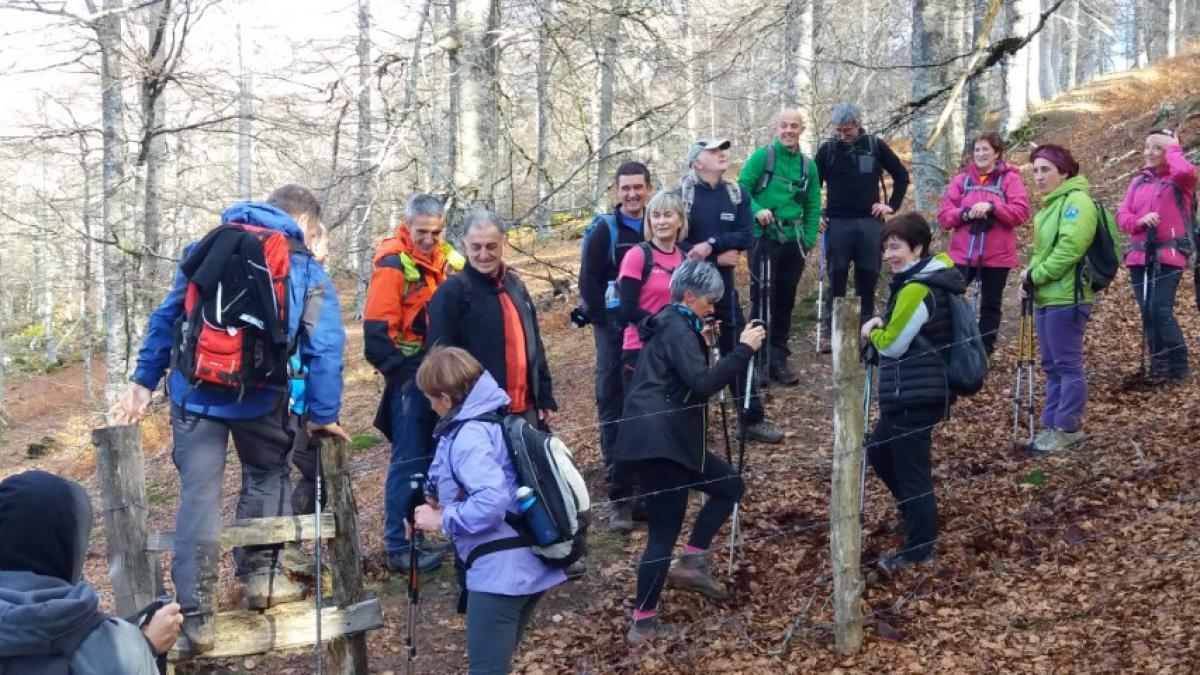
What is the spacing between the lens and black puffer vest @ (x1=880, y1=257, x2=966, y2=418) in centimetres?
525

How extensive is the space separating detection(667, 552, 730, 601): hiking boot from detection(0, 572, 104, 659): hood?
125 inches

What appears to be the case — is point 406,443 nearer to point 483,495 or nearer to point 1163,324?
point 483,495

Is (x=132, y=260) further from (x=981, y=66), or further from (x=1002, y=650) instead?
(x=1002, y=650)

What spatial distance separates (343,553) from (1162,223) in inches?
254

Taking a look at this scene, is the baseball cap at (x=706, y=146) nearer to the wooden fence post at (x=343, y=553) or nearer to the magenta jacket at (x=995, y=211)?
the magenta jacket at (x=995, y=211)

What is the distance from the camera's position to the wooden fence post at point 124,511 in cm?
448

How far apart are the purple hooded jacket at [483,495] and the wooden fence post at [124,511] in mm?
1602

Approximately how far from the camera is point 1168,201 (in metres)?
7.47

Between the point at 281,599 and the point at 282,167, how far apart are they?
1234 centimetres

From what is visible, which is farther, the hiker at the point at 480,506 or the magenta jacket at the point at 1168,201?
the magenta jacket at the point at 1168,201

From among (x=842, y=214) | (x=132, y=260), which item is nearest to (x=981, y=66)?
(x=842, y=214)

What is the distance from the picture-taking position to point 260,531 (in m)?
4.78

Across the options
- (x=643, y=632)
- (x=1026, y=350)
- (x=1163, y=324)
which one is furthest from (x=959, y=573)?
(x=1163, y=324)

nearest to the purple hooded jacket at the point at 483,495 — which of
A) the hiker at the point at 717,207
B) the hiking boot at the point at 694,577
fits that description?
the hiking boot at the point at 694,577
